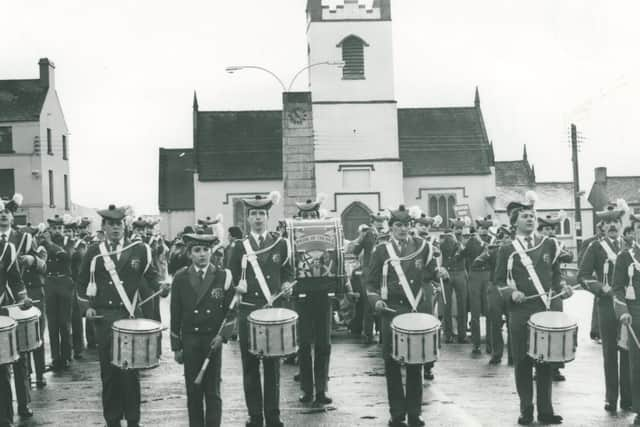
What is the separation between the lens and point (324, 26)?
52469mm

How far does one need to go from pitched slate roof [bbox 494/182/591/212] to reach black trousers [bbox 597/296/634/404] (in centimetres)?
6190

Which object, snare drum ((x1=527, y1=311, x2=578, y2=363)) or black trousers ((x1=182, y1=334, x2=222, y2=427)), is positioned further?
snare drum ((x1=527, y1=311, x2=578, y2=363))

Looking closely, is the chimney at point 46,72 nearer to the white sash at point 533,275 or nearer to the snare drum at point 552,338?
the white sash at point 533,275

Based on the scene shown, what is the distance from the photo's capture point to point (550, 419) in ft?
31.2

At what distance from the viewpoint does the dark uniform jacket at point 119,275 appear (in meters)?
9.58

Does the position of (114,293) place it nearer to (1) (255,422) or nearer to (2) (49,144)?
(1) (255,422)

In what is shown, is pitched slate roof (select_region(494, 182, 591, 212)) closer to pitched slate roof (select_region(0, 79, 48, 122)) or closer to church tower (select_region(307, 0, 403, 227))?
church tower (select_region(307, 0, 403, 227))

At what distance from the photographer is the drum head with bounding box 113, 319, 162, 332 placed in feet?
29.6

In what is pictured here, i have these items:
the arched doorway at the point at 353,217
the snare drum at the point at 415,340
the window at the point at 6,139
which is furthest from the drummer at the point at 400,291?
the window at the point at 6,139

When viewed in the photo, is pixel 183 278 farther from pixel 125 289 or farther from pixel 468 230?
pixel 468 230

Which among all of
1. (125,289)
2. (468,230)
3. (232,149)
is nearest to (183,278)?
(125,289)

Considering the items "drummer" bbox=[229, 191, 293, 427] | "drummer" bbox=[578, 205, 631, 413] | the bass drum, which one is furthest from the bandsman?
A: "drummer" bbox=[229, 191, 293, 427]

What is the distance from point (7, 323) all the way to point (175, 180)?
57596mm

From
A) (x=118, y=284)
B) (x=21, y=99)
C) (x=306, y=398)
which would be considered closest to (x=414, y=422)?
(x=306, y=398)
